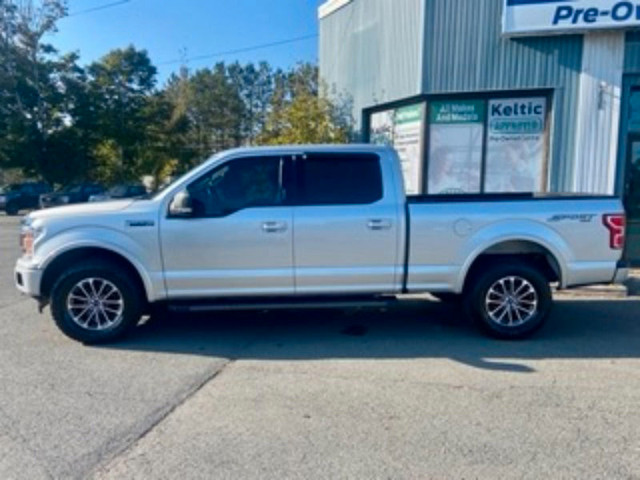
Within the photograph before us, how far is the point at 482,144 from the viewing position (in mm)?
10398

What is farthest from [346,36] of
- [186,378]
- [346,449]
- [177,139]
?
[177,139]

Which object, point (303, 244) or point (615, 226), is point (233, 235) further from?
point (615, 226)

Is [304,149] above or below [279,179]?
above

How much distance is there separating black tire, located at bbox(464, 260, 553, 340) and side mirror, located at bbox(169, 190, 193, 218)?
3.20 meters

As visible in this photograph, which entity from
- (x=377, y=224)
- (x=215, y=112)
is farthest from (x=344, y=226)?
(x=215, y=112)

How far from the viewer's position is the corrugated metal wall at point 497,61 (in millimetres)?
9664

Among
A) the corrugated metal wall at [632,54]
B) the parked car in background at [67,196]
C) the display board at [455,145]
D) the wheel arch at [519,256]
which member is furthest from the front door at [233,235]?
the parked car in background at [67,196]

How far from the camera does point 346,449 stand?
3.41 m

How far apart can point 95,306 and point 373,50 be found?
888 cm

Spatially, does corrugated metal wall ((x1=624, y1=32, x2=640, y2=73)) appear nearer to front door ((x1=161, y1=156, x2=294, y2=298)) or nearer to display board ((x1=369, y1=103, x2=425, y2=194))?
display board ((x1=369, y1=103, x2=425, y2=194))

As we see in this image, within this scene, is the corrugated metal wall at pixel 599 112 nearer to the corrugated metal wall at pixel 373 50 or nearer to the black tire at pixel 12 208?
the corrugated metal wall at pixel 373 50

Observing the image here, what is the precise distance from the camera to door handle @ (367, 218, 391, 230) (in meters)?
5.56

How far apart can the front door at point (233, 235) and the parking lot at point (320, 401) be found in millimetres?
650

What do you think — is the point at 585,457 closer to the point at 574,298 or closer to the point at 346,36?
the point at 574,298
